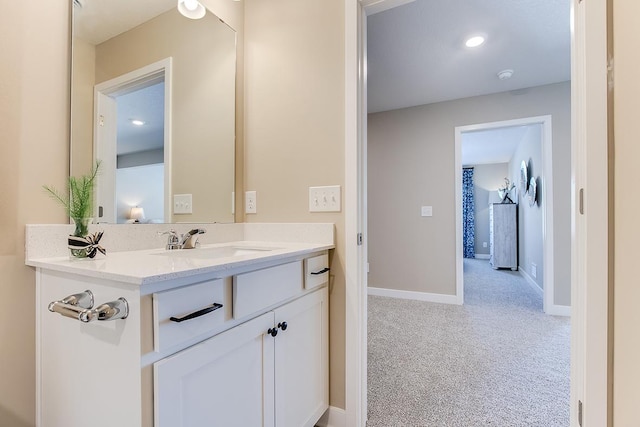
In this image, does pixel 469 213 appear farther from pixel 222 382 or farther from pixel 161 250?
pixel 222 382

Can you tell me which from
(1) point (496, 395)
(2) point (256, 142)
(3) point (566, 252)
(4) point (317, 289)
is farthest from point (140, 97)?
(3) point (566, 252)

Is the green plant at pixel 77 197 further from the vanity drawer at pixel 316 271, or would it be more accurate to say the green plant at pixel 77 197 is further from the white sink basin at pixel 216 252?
the vanity drawer at pixel 316 271

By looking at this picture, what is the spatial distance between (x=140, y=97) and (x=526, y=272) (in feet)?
18.6

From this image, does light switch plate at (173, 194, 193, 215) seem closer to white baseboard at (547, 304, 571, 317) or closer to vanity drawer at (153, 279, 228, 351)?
vanity drawer at (153, 279, 228, 351)

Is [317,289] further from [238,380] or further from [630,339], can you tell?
[630,339]

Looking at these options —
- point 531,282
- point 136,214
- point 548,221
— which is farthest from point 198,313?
point 531,282

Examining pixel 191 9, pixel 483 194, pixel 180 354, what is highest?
pixel 191 9

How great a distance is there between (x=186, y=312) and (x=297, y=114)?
110 centimetres

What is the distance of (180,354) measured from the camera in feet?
2.32

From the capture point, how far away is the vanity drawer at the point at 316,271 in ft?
4.00

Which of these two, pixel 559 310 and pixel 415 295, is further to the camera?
pixel 415 295

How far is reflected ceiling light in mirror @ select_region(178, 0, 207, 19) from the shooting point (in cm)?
138

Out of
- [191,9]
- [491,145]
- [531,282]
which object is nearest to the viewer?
[191,9]

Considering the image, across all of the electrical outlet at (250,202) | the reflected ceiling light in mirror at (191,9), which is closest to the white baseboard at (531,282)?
the electrical outlet at (250,202)
